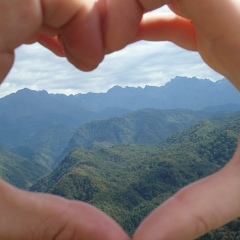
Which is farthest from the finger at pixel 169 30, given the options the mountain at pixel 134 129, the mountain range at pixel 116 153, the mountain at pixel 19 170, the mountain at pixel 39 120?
the mountain at pixel 39 120

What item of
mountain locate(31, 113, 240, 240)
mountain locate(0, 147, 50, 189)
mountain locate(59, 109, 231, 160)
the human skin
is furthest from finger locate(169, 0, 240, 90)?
mountain locate(59, 109, 231, 160)

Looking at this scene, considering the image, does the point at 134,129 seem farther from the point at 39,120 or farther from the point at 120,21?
the point at 120,21

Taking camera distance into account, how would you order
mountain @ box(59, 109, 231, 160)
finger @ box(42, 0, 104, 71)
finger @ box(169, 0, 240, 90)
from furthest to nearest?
mountain @ box(59, 109, 231, 160) < finger @ box(42, 0, 104, 71) < finger @ box(169, 0, 240, 90)

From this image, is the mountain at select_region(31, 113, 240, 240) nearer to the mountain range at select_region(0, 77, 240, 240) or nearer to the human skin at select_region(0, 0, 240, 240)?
the mountain range at select_region(0, 77, 240, 240)

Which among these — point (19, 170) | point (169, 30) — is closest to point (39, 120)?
point (19, 170)

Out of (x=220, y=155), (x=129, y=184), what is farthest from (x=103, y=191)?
(x=220, y=155)

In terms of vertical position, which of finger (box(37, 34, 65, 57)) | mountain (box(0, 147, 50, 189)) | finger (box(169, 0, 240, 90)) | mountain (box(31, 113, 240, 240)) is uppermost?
finger (box(169, 0, 240, 90))

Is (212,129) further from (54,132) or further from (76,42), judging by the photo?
(54,132)
